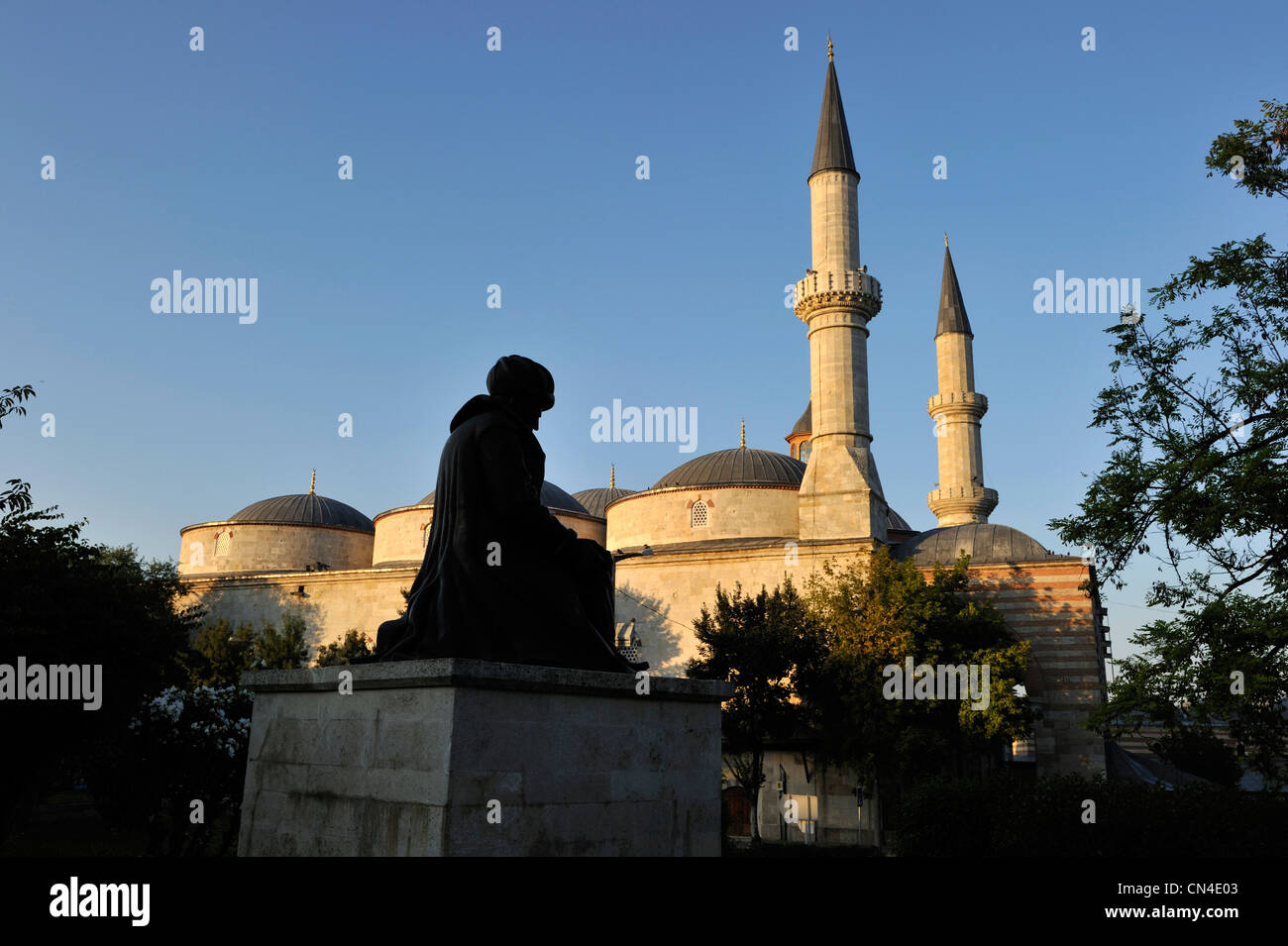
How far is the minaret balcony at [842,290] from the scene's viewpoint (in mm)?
29797

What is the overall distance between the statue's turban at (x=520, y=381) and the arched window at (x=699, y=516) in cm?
2931

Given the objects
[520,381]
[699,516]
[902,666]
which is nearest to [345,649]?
[699,516]

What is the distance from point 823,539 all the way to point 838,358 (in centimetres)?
583

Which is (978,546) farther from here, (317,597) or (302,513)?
(302,513)

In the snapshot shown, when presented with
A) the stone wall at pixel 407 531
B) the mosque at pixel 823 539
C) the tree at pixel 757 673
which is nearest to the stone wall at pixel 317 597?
the mosque at pixel 823 539

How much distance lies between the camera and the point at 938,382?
126 feet

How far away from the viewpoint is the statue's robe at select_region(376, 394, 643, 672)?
17.2 feet

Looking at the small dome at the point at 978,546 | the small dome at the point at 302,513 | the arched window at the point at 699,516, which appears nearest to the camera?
the small dome at the point at 978,546

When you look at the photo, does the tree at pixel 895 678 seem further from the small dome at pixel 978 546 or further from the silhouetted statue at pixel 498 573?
the silhouetted statue at pixel 498 573

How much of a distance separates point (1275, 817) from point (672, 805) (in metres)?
10.1

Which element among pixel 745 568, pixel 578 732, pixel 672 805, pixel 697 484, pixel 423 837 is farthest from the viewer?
pixel 697 484

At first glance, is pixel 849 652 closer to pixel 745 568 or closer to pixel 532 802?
pixel 745 568

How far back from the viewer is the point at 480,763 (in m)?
4.53
